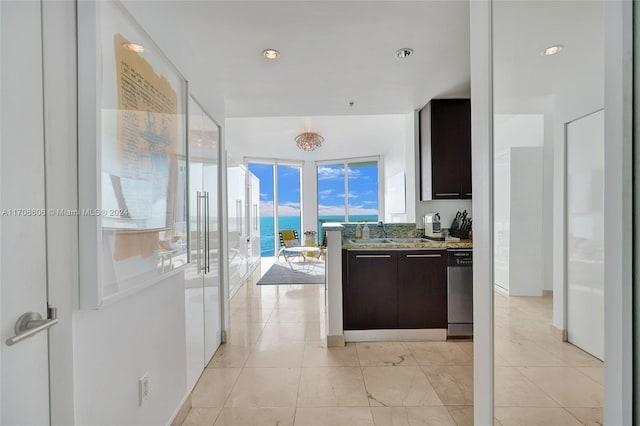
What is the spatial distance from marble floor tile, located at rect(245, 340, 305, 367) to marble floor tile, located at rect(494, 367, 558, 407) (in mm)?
1647

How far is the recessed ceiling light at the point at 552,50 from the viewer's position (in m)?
0.97

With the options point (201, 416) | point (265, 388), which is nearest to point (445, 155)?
point (265, 388)

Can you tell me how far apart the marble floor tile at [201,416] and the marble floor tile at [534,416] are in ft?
5.55

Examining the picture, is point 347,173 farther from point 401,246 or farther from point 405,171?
point 401,246

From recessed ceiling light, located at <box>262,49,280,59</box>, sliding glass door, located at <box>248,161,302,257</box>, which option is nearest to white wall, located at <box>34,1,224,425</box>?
recessed ceiling light, located at <box>262,49,280,59</box>

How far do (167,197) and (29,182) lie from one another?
26.8 inches

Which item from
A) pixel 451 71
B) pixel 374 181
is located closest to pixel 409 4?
pixel 451 71

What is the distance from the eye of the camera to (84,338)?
1.08m

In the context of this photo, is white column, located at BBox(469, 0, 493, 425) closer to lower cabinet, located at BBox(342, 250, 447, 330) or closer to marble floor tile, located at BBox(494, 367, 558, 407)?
marble floor tile, located at BBox(494, 367, 558, 407)

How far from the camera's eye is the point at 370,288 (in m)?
2.98

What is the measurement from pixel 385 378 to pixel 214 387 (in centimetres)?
136

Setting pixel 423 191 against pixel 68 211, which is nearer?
pixel 68 211

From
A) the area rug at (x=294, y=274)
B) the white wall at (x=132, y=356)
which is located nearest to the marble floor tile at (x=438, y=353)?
the white wall at (x=132, y=356)

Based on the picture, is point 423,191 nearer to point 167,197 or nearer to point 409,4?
point 409,4
